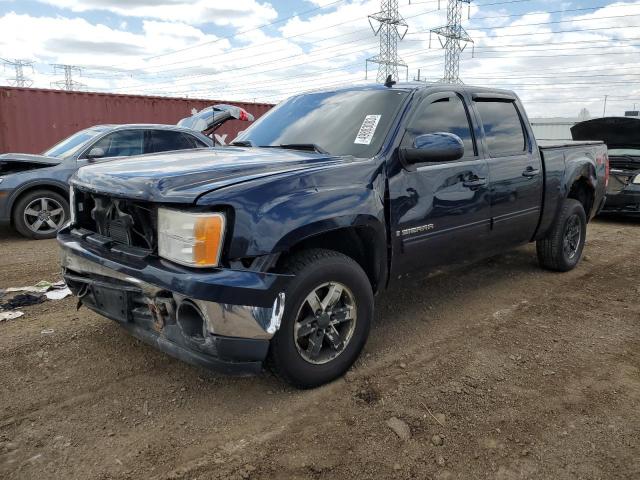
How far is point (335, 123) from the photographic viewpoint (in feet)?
12.0

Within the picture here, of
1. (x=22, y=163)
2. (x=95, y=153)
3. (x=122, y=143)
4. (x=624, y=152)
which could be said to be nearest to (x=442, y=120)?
(x=95, y=153)

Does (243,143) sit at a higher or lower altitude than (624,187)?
higher

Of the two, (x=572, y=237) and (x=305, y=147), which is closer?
(x=305, y=147)

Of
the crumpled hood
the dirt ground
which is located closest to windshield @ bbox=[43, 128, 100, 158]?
the crumpled hood

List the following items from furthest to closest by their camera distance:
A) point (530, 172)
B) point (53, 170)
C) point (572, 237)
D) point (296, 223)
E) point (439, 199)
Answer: point (53, 170)
point (572, 237)
point (530, 172)
point (439, 199)
point (296, 223)

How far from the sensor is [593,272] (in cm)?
557

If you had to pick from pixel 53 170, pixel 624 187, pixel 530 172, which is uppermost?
pixel 530 172

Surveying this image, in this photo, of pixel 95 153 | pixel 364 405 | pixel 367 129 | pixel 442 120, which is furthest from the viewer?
pixel 95 153

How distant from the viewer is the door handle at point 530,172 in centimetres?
447

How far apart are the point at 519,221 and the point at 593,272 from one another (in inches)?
67.4

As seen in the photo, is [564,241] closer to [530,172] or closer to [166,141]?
[530,172]

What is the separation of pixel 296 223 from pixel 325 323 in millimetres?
630

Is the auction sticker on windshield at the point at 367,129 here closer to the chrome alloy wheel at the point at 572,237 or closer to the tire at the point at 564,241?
the tire at the point at 564,241

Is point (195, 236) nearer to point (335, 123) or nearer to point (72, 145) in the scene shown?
point (335, 123)
